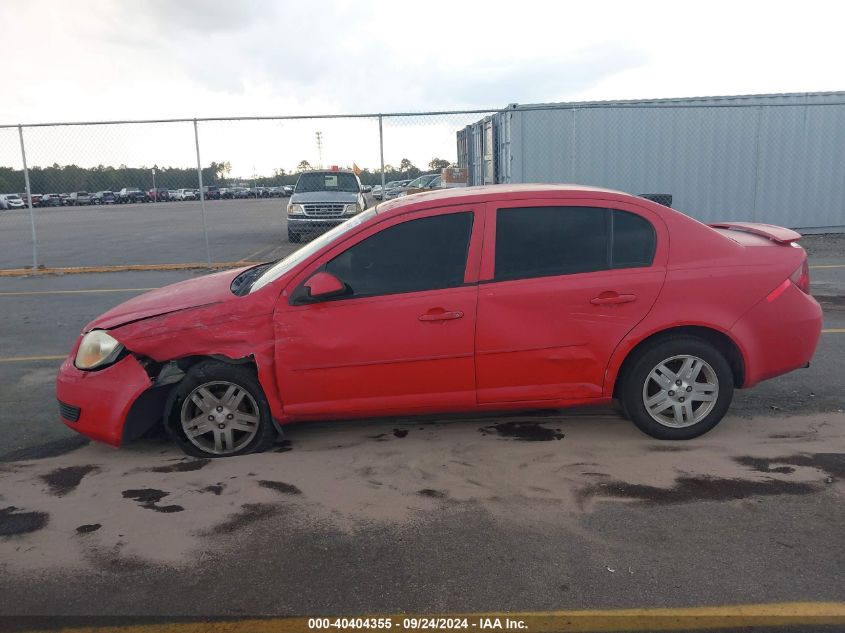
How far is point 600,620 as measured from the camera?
2.59 metres

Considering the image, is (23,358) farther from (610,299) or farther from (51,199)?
(51,199)

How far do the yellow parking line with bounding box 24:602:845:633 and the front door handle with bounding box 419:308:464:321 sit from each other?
1767 mm

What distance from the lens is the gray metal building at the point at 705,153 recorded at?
1401cm

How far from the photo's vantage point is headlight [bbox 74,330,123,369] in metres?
4.10

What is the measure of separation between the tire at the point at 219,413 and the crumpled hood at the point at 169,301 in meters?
0.42

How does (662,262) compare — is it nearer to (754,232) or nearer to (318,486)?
(754,232)

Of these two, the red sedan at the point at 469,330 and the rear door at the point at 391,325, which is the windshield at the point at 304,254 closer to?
the red sedan at the point at 469,330

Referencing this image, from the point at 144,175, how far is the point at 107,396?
43.5 ft

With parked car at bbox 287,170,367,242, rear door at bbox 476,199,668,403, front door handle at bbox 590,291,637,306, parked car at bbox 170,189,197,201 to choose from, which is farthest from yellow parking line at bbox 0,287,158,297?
parked car at bbox 170,189,197,201

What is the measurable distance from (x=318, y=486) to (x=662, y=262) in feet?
8.02

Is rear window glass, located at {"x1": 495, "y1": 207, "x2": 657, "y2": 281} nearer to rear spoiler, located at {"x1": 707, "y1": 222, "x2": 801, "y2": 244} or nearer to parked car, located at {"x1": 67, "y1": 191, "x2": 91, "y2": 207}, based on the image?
rear spoiler, located at {"x1": 707, "y1": 222, "x2": 801, "y2": 244}

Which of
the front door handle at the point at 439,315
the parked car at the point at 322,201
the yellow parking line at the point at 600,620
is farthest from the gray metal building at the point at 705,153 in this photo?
the yellow parking line at the point at 600,620

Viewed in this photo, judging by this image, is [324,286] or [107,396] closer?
[324,286]

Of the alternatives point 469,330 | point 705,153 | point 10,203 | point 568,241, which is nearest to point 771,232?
point 568,241
